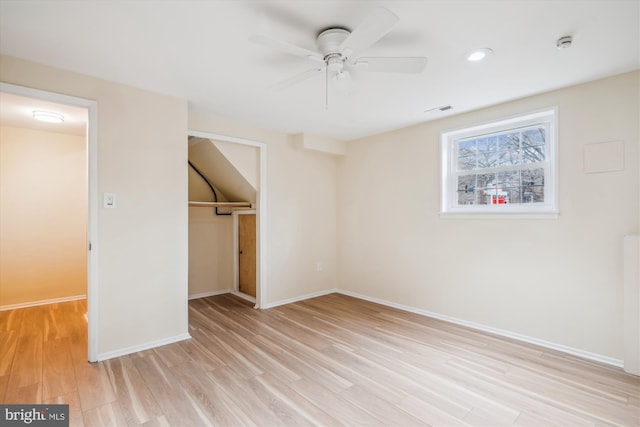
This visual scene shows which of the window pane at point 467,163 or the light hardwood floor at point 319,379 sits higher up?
the window pane at point 467,163

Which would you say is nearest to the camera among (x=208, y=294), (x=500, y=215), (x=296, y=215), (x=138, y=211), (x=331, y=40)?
(x=331, y=40)

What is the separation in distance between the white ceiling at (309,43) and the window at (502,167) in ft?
1.21

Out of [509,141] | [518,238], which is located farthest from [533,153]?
[518,238]

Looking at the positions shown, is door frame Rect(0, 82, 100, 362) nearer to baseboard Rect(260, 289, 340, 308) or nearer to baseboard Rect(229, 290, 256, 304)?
baseboard Rect(260, 289, 340, 308)

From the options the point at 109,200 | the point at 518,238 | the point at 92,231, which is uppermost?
the point at 109,200

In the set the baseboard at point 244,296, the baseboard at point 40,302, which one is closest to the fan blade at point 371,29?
the baseboard at point 244,296

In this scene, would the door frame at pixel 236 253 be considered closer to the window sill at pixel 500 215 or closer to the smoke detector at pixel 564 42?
the window sill at pixel 500 215

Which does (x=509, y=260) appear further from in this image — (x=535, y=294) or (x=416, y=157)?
(x=416, y=157)

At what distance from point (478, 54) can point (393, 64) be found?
73 cm

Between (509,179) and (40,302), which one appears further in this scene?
(40,302)

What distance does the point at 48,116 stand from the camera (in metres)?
3.49

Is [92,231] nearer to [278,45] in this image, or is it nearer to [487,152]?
[278,45]

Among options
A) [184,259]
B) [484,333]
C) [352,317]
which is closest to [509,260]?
[484,333]

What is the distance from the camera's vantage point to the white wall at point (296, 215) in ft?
13.5
